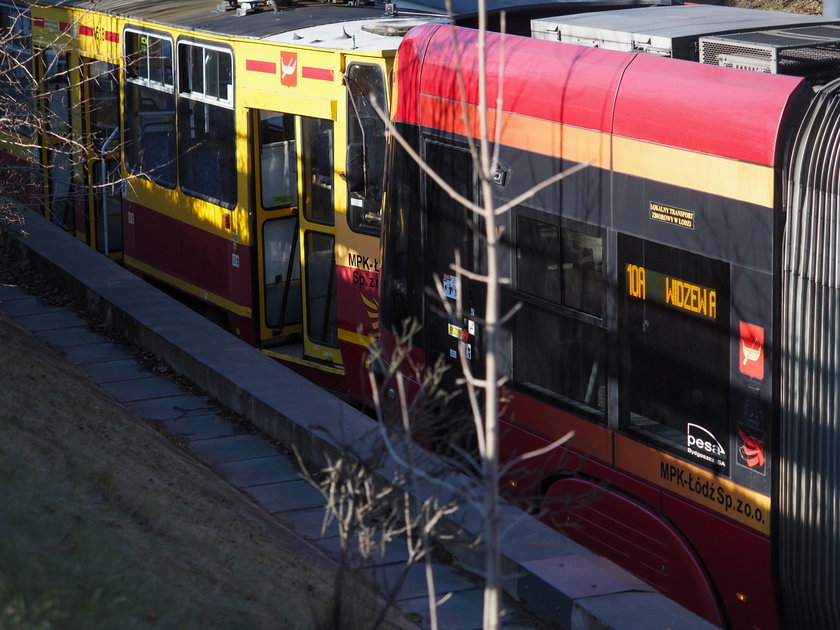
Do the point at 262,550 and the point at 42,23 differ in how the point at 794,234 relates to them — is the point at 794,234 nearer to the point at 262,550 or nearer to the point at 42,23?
A: the point at 262,550

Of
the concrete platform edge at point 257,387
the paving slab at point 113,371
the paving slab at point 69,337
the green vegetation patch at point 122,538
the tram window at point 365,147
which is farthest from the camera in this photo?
the paving slab at point 69,337

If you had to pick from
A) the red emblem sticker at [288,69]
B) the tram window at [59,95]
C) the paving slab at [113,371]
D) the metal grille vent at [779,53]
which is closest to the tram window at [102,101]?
the tram window at [59,95]

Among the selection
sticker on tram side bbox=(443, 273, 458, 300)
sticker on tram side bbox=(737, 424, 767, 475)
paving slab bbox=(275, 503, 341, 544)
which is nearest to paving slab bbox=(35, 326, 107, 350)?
paving slab bbox=(275, 503, 341, 544)

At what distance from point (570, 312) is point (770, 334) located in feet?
4.94

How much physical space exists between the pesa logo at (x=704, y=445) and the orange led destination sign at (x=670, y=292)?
0.58m

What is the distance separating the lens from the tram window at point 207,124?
11.8m

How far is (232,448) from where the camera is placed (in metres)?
9.32

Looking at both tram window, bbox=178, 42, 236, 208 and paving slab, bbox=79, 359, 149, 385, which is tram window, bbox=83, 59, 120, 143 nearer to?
tram window, bbox=178, 42, 236, 208

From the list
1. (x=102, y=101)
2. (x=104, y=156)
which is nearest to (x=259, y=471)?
(x=104, y=156)

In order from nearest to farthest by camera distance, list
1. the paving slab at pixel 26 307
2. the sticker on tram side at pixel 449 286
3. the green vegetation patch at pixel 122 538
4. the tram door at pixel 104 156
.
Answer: the green vegetation patch at pixel 122 538, the sticker on tram side at pixel 449 286, the paving slab at pixel 26 307, the tram door at pixel 104 156

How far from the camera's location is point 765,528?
5918mm

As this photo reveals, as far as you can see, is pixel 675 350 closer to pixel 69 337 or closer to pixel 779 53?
pixel 779 53

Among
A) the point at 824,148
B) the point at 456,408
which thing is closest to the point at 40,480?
the point at 456,408

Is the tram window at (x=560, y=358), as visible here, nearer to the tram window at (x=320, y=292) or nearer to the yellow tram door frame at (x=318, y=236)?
the yellow tram door frame at (x=318, y=236)
